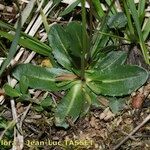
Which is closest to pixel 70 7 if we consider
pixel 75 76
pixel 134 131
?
pixel 75 76

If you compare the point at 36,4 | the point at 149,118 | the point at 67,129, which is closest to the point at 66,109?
the point at 67,129

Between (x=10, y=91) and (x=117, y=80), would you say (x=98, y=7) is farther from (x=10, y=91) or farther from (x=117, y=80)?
(x=10, y=91)

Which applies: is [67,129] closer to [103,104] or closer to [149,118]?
[103,104]

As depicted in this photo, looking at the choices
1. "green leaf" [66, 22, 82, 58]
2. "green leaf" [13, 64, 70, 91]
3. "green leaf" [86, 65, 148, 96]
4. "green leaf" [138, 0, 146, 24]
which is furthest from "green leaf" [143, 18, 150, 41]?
"green leaf" [13, 64, 70, 91]

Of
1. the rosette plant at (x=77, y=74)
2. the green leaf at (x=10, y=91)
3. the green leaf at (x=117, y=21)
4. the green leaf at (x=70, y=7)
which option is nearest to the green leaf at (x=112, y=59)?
the rosette plant at (x=77, y=74)

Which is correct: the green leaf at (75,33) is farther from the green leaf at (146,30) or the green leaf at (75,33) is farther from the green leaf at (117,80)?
the green leaf at (146,30)

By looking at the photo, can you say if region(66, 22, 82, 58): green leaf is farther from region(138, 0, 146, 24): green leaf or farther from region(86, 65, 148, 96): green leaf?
region(138, 0, 146, 24): green leaf
